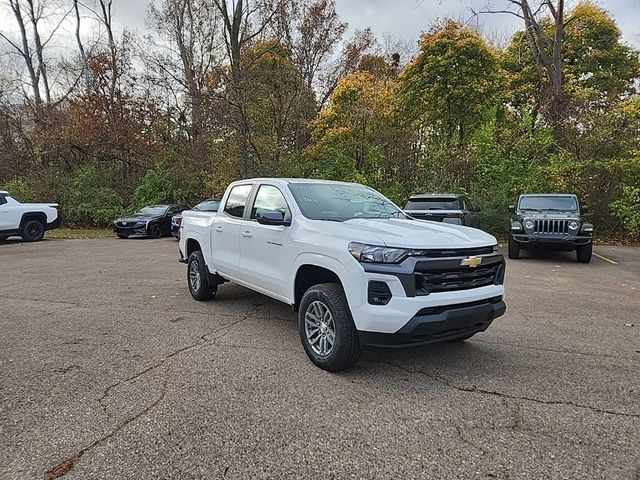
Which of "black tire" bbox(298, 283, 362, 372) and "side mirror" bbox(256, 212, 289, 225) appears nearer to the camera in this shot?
"black tire" bbox(298, 283, 362, 372)

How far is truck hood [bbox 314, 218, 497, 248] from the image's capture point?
3506 millimetres

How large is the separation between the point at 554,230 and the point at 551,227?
0.09 m

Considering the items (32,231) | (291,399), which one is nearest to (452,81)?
(32,231)

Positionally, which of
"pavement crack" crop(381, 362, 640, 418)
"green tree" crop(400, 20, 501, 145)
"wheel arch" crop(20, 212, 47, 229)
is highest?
"green tree" crop(400, 20, 501, 145)

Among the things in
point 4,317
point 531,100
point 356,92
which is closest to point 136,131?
point 356,92

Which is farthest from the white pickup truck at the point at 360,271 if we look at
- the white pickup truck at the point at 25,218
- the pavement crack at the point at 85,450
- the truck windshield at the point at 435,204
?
the white pickup truck at the point at 25,218

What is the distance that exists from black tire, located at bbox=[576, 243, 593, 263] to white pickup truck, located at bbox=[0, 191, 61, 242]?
658 inches

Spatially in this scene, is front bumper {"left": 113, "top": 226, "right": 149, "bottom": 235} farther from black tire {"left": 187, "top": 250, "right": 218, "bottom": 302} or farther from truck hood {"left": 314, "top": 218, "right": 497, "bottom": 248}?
truck hood {"left": 314, "top": 218, "right": 497, "bottom": 248}

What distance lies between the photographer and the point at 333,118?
1869cm

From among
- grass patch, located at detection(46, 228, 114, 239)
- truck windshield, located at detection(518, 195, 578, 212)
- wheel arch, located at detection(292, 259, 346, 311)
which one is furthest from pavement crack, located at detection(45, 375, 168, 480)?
grass patch, located at detection(46, 228, 114, 239)

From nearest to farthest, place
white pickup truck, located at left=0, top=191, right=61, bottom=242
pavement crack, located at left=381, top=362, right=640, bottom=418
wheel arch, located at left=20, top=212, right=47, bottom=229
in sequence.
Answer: pavement crack, located at left=381, top=362, right=640, bottom=418 < white pickup truck, located at left=0, top=191, right=61, bottom=242 < wheel arch, located at left=20, top=212, right=47, bottom=229

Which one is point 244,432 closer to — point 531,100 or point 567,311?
point 567,311

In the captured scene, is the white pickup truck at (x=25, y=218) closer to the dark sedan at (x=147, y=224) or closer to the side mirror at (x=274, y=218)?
the dark sedan at (x=147, y=224)

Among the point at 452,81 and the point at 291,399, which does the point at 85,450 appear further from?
the point at 452,81
